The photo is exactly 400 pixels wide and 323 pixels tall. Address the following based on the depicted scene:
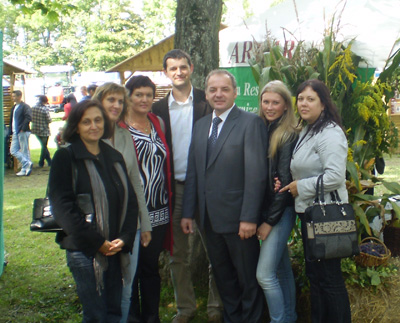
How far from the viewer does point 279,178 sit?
9.64ft

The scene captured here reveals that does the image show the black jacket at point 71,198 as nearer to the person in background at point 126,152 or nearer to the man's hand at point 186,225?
the person in background at point 126,152

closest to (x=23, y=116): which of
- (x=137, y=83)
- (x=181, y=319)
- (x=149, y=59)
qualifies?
(x=149, y=59)

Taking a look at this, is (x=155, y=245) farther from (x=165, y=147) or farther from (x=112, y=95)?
(x=112, y=95)

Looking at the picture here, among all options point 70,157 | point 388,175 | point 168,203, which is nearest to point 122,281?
point 168,203

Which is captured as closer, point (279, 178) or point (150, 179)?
point (279, 178)

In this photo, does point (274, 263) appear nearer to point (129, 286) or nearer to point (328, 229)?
point (328, 229)

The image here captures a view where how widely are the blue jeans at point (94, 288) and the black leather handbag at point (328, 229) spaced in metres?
1.22

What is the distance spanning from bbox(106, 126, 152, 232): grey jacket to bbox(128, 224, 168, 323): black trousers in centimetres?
21

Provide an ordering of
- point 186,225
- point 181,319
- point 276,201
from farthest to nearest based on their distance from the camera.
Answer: point 181,319
point 186,225
point 276,201

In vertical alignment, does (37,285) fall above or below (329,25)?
below

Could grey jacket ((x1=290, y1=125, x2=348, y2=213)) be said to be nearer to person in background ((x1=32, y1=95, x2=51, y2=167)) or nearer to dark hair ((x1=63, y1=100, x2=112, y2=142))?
dark hair ((x1=63, y1=100, x2=112, y2=142))

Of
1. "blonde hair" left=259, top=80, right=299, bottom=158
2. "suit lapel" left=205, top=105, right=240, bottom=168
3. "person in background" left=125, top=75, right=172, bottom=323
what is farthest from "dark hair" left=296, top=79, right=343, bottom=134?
"person in background" left=125, top=75, right=172, bottom=323

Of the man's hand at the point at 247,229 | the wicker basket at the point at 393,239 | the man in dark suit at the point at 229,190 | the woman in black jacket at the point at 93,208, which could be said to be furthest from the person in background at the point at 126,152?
the wicker basket at the point at 393,239

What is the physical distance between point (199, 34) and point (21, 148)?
8.38 meters
